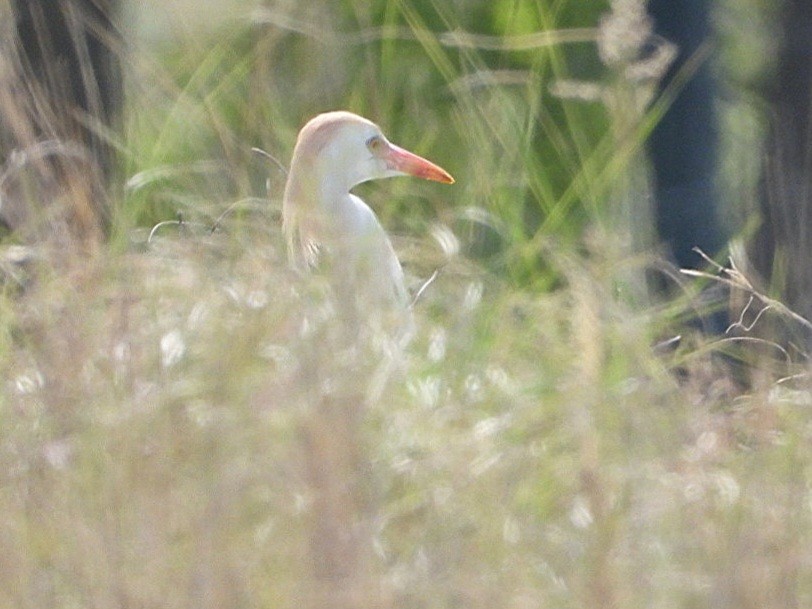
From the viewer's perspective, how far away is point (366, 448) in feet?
7.10

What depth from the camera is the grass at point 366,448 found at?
6.86 feet

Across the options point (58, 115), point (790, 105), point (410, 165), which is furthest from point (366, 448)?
point (790, 105)

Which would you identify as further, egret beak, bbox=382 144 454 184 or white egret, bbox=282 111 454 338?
egret beak, bbox=382 144 454 184

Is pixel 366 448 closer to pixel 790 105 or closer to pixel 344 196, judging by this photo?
pixel 344 196

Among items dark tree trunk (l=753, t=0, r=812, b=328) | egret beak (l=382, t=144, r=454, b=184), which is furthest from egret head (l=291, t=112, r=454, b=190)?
dark tree trunk (l=753, t=0, r=812, b=328)

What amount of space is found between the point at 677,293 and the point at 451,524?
163 cm

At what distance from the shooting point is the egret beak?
432cm

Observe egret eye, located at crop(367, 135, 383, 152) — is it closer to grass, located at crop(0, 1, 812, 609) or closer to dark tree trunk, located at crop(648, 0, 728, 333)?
dark tree trunk, located at crop(648, 0, 728, 333)

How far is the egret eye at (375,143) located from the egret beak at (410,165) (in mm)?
40

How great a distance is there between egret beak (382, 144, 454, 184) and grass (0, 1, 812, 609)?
4.31 feet

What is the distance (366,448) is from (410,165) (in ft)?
7.28

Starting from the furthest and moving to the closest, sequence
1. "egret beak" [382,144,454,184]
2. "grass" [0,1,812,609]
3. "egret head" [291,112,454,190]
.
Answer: "egret beak" [382,144,454,184], "egret head" [291,112,454,190], "grass" [0,1,812,609]

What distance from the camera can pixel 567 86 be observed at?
10.4 feet

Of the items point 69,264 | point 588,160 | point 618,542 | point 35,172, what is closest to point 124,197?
point 35,172
